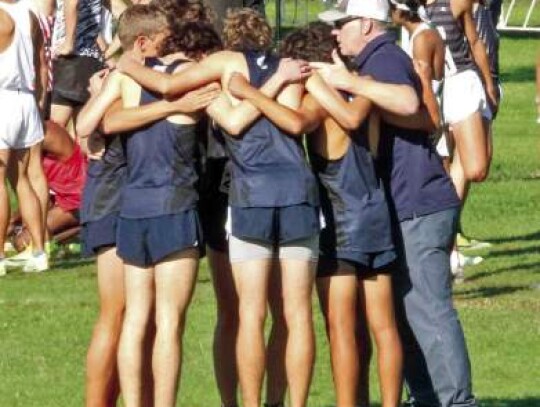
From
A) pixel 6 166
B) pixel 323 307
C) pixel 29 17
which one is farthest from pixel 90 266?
pixel 323 307

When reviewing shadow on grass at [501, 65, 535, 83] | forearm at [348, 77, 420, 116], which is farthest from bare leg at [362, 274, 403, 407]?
shadow on grass at [501, 65, 535, 83]

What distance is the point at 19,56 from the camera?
1346 centimetres

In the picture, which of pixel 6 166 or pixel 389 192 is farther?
pixel 6 166

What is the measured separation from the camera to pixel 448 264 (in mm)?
8578

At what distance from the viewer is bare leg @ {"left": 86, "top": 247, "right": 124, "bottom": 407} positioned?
8.33 metres

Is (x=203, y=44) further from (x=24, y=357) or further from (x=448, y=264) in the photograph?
(x=24, y=357)

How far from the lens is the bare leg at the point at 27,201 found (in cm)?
1349

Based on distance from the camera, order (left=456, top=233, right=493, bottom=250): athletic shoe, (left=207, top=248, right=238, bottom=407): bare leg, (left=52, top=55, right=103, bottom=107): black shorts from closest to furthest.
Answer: (left=207, top=248, right=238, bottom=407): bare leg < (left=456, top=233, right=493, bottom=250): athletic shoe < (left=52, top=55, right=103, bottom=107): black shorts

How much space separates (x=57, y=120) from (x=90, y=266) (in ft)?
8.92

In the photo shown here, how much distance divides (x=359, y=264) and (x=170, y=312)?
0.85 meters

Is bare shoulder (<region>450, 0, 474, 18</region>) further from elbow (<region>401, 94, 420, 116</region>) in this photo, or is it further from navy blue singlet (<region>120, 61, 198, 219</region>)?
navy blue singlet (<region>120, 61, 198, 219</region>)

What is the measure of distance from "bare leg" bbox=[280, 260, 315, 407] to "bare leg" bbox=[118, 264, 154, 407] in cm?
58

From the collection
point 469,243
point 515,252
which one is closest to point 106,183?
point 515,252

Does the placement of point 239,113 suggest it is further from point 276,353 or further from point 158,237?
point 276,353
